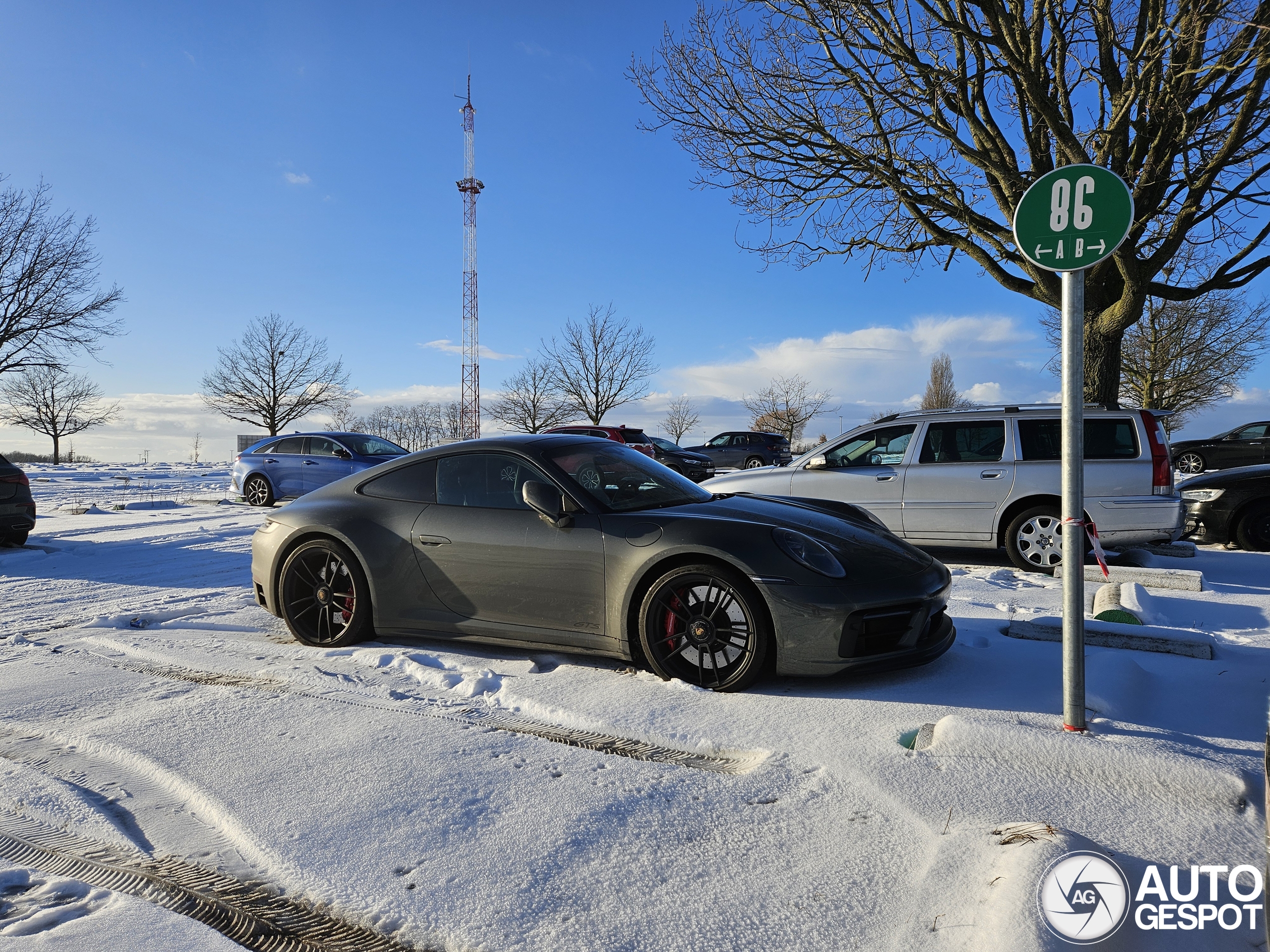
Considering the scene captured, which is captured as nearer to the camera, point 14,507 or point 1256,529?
point 1256,529

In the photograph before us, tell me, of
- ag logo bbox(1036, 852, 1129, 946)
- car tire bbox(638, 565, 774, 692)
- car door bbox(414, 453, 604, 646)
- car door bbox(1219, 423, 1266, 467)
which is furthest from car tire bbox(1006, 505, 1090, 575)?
car door bbox(1219, 423, 1266, 467)

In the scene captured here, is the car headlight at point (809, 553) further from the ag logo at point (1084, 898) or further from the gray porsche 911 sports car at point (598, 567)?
the ag logo at point (1084, 898)

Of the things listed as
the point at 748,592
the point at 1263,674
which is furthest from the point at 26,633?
the point at 1263,674

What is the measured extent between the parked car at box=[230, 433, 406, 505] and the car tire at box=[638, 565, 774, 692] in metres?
11.9

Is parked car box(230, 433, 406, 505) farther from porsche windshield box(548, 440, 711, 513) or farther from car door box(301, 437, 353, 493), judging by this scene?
porsche windshield box(548, 440, 711, 513)

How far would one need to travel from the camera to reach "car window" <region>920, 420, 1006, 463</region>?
793 centimetres

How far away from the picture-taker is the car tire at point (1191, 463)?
23.0m

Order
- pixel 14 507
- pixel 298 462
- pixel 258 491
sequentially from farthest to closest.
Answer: pixel 258 491 < pixel 298 462 < pixel 14 507

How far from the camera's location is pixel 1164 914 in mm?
2072

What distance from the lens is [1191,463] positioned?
23484mm

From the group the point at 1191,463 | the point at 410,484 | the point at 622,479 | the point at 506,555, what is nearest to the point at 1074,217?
the point at 622,479

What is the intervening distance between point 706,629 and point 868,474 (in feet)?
16.1

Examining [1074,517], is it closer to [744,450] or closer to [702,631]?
[702,631]

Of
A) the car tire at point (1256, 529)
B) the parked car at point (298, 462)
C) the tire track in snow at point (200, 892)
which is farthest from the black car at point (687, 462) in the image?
the tire track in snow at point (200, 892)
